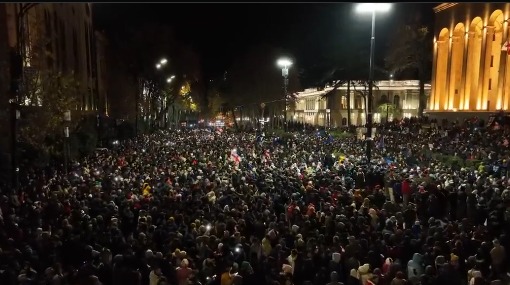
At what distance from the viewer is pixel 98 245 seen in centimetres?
961

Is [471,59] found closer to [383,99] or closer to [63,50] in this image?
[63,50]

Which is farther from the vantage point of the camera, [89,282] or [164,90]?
[164,90]

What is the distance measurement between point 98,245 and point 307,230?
172 inches

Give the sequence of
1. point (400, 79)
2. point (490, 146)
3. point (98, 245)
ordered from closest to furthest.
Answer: point (98, 245) < point (490, 146) < point (400, 79)

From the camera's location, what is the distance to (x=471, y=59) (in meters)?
40.5

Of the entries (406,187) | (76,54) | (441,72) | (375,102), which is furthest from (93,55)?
(375,102)

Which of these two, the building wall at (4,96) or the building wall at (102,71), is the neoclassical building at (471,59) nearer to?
the building wall at (4,96)

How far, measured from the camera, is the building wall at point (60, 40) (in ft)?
82.0

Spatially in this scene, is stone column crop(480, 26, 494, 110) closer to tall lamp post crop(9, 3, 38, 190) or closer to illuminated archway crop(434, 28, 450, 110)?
illuminated archway crop(434, 28, 450, 110)

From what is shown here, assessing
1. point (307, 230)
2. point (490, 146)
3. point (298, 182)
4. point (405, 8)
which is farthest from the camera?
point (405, 8)

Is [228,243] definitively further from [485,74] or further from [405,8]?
[405,8]

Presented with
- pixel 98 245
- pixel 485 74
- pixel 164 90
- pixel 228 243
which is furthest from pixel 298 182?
pixel 164 90

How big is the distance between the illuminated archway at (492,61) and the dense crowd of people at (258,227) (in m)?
18.6

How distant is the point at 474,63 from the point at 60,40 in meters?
32.5
